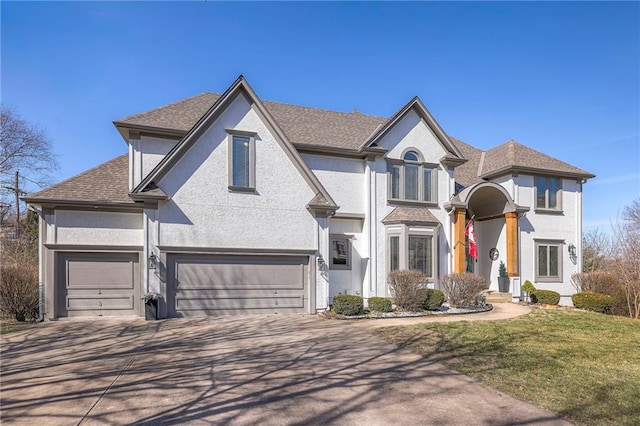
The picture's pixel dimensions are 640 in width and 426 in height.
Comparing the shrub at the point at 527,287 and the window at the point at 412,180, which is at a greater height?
the window at the point at 412,180

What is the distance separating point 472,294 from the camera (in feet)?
48.3

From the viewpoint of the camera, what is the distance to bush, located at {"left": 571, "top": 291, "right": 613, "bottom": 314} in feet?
51.7

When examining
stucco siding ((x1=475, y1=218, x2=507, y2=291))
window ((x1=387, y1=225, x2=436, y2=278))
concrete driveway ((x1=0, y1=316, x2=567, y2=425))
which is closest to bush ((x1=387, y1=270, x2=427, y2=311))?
window ((x1=387, y1=225, x2=436, y2=278))

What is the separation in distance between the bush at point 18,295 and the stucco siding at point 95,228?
5.26 ft

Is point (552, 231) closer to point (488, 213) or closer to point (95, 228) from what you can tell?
point (488, 213)

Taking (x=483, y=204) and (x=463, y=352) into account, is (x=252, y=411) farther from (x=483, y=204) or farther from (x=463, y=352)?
(x=483, y=204)

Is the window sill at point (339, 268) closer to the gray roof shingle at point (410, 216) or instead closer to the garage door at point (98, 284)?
the gray roof shingle at point (410, 216)

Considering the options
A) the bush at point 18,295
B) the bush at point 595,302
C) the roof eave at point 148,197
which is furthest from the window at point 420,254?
the bush at point 18,295

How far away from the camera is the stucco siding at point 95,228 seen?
41.5 ft

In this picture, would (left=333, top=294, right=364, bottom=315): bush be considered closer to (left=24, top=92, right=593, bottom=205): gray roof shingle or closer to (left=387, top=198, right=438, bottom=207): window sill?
(left=24, top=92, right=593, bottom=205): gray roof shingle

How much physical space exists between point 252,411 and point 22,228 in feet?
87.7

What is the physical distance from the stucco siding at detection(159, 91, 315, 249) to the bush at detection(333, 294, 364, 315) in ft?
7.43

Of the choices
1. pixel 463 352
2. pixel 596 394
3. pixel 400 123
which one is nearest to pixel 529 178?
pixel 400 123

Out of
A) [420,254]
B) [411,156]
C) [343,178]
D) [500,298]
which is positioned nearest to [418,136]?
[411,156]
